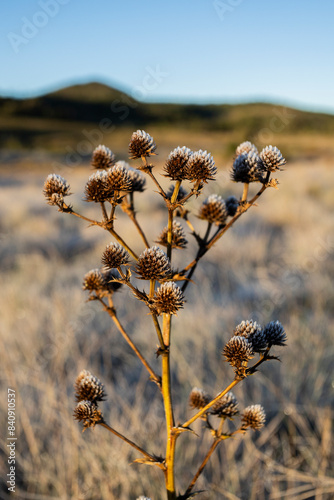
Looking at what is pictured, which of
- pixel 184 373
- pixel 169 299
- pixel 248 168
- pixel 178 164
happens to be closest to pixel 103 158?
pixel 178 164

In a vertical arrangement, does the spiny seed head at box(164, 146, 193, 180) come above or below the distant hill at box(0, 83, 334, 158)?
below

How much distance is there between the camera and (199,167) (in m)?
1.01

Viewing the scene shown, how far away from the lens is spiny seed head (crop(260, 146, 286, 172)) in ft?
3.57

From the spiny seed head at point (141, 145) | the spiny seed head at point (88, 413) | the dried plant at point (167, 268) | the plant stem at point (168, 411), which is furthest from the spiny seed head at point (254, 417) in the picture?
the spiny seed head at point (141, 145)

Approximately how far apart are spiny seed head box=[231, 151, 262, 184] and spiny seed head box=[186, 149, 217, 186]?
0.13m

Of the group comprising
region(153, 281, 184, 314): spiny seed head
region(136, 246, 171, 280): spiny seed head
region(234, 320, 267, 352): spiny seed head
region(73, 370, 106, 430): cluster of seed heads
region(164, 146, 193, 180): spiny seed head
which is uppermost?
region(164, 146, 193, 180): spiny seed head

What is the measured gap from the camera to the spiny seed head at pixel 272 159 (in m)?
1.09

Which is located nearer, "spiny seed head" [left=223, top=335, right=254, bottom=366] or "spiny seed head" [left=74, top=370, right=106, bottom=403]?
"spiny seed head" [left=223, top=335, right=254, bottom=366]

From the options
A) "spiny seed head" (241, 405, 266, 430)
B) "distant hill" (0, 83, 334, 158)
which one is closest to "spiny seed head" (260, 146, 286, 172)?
"spiny seed head" (241, 405, 266, 430)

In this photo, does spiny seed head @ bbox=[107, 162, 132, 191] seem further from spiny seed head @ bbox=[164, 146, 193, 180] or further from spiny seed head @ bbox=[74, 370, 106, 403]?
spiny seed head @ bbox=[74, 370, 106, 403]

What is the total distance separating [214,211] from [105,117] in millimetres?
91008

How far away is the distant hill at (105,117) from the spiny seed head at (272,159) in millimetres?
69209

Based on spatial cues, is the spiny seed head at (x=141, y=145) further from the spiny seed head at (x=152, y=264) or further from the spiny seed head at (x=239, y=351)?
the spiny seed head at (x=239, y=351)

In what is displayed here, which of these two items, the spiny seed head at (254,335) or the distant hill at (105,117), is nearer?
the spiny seed head at (254,335)
